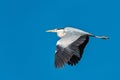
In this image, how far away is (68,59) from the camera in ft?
210

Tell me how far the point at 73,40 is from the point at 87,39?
1126 mm

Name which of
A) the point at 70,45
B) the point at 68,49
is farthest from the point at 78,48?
the point at 68,49

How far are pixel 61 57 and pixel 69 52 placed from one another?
423 millimetres

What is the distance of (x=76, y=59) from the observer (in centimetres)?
6619

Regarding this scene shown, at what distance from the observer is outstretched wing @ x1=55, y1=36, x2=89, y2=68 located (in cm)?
6397

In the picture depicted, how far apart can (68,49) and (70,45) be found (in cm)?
27

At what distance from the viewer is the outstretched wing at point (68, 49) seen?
64.0 metres

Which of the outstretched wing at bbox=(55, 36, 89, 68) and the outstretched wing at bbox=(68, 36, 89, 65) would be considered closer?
the outstretched wing at bbox=(55, 36, 89, 68)

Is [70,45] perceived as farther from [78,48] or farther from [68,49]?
[78,48]

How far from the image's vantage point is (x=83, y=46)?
65750mm

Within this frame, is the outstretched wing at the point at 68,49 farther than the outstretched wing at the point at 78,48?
No

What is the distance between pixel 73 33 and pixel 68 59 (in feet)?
6.10

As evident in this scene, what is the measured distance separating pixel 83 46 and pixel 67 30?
106cm

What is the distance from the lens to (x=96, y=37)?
65750 mm
